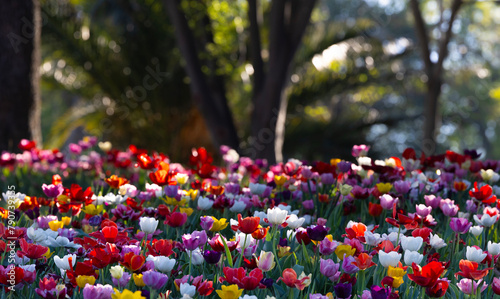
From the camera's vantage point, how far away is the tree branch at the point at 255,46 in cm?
663

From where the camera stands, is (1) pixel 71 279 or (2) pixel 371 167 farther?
(2) pixel 371 167

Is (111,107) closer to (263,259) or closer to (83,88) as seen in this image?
(83,88)

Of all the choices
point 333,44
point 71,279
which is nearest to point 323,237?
A: point 71,279

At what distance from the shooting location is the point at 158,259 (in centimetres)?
174

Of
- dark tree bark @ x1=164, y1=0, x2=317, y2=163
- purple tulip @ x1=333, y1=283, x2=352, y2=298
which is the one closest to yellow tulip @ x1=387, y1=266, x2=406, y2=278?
purple tulip @ x1=333, y1=283, x2=352, y2=298

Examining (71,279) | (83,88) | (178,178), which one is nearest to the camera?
(71,279)

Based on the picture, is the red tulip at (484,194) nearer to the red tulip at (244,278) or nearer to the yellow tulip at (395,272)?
the yellow tulip at (395,272)

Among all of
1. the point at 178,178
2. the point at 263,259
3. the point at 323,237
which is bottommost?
the point at 263,259

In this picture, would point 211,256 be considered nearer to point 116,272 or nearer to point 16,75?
point 116,272

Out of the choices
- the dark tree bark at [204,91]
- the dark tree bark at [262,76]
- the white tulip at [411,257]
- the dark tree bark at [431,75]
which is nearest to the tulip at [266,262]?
the white tulip at [411,257]

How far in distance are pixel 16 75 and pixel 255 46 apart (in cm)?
262

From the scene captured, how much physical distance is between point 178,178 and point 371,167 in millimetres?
1013

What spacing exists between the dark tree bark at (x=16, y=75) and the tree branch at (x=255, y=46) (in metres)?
2.38

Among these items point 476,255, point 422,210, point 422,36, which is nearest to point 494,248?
point 476,255
